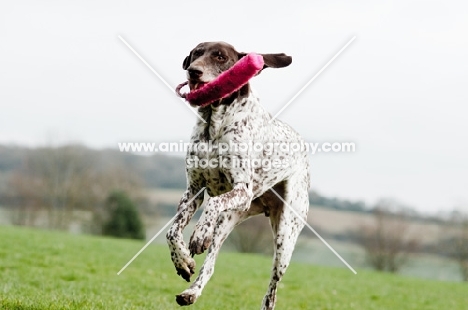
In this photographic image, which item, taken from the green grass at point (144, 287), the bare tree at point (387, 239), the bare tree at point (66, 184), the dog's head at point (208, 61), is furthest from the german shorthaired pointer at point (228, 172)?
the bare tree at point (66, 184)

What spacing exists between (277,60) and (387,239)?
29675 mm

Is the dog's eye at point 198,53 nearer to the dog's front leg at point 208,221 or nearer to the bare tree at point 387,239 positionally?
the dog's front leg at point 208,221

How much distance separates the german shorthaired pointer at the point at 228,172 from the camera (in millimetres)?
4234

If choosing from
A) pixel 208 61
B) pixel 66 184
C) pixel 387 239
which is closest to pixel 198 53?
pixel 208 61

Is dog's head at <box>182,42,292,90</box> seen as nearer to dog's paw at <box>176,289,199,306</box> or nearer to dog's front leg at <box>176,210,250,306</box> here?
dog's front leg at <box>176,210,250,306</box>

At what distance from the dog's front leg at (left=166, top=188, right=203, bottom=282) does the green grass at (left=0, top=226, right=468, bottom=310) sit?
2.01 meters

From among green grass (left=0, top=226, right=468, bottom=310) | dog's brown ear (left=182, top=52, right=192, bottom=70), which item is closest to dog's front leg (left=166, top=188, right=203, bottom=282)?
dog's brown ear (left=182, top=52, right=192, bottom=70)

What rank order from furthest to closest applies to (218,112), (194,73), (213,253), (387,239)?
(387,239)
(213,253)
(218,112)
(194,73)

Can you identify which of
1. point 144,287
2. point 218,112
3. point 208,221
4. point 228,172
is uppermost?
point 218,112

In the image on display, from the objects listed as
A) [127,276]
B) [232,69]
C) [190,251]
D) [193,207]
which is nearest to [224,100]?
[232,69]

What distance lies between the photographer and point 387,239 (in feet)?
107

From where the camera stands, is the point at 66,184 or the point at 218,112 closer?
the point at 218,112

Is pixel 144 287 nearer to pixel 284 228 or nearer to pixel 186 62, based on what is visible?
pixel 284 228

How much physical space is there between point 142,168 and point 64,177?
6669 millimetres
